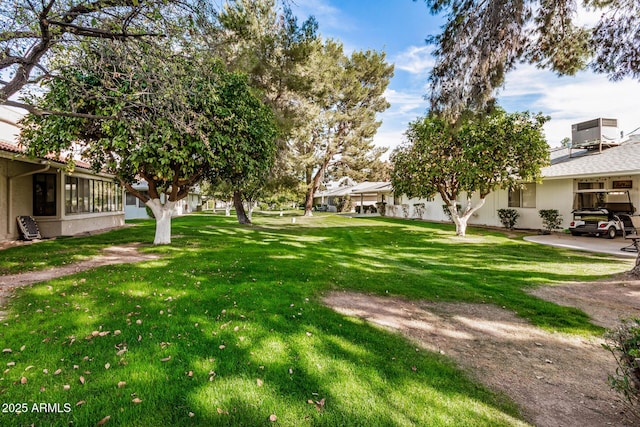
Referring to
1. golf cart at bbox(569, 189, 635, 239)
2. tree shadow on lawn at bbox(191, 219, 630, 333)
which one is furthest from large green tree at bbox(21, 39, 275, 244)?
golf cart at bbox(569, 189, 635, 239)

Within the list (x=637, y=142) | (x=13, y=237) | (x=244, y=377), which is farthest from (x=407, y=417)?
(x=637, y=142)

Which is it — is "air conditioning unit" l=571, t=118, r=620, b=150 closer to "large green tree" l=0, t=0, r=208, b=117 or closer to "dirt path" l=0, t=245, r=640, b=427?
"dirt path" l=0, t=245, r=640, b=427

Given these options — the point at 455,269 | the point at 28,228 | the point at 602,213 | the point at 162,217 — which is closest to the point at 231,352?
the point at 455,269

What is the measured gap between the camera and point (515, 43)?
543 cm

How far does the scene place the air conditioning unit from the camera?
674 inches

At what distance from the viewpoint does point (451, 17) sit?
602 centimetres

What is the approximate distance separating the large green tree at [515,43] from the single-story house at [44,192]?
11138 millimetres

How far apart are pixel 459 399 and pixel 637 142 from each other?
823 inches

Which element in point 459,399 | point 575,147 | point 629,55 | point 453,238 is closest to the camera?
point 459,399

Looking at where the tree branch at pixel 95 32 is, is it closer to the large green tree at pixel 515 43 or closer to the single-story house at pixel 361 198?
the large green tree at pixel 515 43

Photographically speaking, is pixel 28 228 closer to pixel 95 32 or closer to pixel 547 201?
pixel 95 32

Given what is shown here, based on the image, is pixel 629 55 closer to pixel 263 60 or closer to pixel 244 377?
pixel 244 377

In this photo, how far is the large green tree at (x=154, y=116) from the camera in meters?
6.49

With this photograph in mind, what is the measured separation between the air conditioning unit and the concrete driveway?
20.9ft
